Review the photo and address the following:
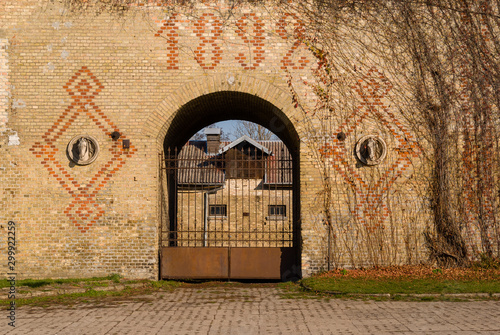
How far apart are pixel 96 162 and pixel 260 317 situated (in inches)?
194

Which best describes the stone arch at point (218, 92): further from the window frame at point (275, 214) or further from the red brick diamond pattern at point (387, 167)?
the window frame at point (275, 214)

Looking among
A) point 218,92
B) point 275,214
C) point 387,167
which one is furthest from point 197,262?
point 387,167

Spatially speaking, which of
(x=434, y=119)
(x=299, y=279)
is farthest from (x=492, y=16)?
(x=299, y=279)

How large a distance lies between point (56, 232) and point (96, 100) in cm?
276

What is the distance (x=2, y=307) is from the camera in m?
6.85

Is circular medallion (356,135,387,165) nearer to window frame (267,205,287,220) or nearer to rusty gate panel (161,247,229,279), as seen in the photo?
window frame (267,205,287,220)

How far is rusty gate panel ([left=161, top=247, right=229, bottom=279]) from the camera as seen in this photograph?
9.47 meters

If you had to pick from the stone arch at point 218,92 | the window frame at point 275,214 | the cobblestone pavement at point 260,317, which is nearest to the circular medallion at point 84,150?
the stone arch at point 218,92

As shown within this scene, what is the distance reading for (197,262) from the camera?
9.53m

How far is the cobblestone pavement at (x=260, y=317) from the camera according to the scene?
5.23 meters

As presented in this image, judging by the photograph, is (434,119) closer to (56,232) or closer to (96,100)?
(96,100)

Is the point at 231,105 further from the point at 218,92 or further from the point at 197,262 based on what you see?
the point at 197,262

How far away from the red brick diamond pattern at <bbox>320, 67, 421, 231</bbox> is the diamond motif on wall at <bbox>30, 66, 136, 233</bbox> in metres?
4.25

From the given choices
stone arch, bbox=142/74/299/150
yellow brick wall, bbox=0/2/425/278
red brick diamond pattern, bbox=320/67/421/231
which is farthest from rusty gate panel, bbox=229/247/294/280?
stone arch, bbox=142/74/299/150
